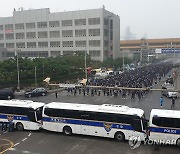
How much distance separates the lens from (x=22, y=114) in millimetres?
18562

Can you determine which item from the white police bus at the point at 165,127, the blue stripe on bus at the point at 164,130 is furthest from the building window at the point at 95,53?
the blue stripe on bus at the point at 164,130

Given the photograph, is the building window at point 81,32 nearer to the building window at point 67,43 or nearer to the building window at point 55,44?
the building window at point 67,43

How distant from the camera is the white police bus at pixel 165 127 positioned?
1495 centimetres

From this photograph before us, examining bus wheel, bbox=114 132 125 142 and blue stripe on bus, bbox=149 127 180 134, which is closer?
blue stripe on bus, bbox=149 127 180 134

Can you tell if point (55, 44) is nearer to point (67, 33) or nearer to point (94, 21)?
point (67, 33)

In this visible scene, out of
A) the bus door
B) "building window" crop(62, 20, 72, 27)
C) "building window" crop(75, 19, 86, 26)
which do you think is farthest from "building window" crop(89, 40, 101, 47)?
the bus door

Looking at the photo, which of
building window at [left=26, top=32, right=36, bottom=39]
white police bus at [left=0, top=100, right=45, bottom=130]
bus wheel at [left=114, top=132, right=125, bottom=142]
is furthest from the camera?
building window at [left=26, top=32, right=36, bottom=39]

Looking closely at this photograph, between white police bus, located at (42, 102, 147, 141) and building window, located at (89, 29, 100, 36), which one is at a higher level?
building window, located at (89, 29, 100, 36)

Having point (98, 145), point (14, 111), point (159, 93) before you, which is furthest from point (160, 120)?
point (159, 93)

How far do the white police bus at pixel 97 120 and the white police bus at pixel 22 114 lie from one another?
0.62 m

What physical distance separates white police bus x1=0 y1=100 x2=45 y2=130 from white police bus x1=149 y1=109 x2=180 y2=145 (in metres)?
8.32

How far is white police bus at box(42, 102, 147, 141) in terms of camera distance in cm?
1585

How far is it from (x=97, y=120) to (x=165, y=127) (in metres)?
4.47

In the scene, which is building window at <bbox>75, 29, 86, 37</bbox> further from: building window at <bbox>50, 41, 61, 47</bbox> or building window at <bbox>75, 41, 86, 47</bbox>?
building window at <bbox>50, 41, 61, 47</bbox>
